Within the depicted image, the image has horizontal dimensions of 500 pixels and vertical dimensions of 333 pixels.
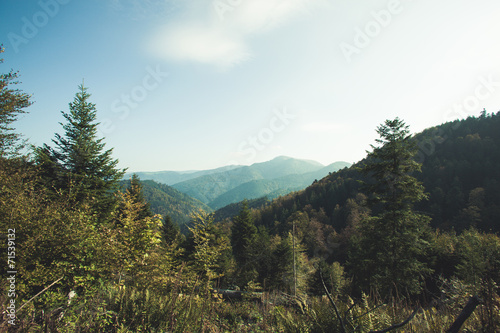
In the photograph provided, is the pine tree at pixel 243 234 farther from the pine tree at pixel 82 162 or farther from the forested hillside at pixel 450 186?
the forested hillside at pixel 450 186

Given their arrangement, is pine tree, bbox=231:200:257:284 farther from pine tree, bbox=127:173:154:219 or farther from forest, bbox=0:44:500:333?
pine tree, bbox=127:173:154:219

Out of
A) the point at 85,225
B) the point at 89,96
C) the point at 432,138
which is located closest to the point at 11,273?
the point at 85,225

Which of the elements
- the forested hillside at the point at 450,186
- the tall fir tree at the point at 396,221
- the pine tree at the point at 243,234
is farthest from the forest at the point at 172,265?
the forested hillside at the point at 450,186

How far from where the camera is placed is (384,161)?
1209 centimetres

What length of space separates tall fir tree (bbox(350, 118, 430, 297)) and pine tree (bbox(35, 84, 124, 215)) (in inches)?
642

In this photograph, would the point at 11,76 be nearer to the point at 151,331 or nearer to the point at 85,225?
the point at 85,225

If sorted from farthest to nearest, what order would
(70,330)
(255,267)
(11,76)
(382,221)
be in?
(255,267), (382,221), (11,76), (70,330)

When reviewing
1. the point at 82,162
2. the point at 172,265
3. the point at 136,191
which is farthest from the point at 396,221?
the point at 82,162

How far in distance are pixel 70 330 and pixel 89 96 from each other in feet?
57.7

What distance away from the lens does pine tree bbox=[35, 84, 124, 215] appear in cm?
1370

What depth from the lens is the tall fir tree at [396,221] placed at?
1077cm

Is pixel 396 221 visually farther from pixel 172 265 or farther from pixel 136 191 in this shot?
pixel 136 191

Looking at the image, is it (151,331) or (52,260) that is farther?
(52,260)

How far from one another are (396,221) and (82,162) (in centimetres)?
1943
